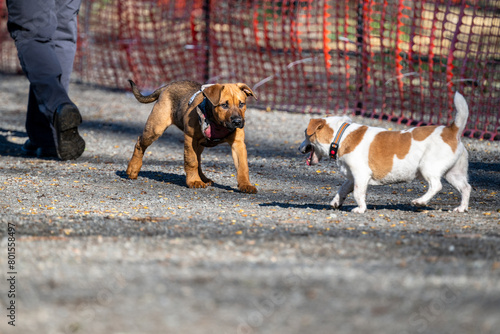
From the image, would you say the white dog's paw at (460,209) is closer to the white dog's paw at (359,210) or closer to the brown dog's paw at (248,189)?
the white dog's paw at (359,210)

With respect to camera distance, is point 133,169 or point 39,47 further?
point 133,169

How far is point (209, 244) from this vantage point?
3596 mm

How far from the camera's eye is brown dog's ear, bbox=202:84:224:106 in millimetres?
5672

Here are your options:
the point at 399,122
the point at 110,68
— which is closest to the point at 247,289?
the point at 399,122

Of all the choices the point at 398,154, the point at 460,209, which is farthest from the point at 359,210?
the point at 460,209

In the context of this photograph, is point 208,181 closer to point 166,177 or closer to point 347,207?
point 166,177

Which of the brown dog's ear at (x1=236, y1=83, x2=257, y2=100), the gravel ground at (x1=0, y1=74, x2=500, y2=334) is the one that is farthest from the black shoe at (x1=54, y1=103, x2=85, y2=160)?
the brown dog's ear at (x1=236, y1=83, x2=257, y2=100)

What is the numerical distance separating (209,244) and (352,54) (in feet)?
26.2

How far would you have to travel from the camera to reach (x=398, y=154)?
4758 mm

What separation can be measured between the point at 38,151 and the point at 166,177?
1611mm

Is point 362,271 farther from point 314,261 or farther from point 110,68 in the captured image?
point 110,68

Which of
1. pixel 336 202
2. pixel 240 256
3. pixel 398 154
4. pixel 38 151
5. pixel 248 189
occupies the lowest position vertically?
pixel 38 151

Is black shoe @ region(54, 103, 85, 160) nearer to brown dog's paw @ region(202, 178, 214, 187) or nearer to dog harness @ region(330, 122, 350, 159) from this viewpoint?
brown dog's paw @ region(202, 178, 214, 187)

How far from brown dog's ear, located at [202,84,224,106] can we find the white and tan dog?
1.02 metres
